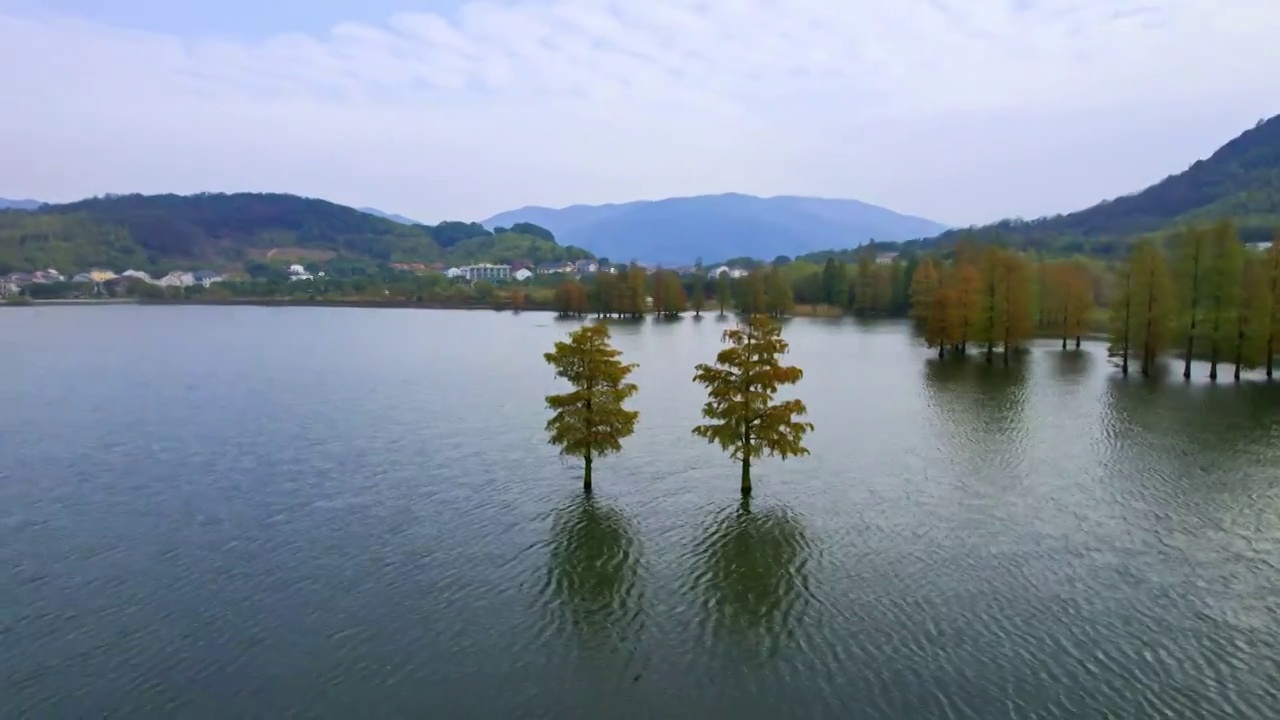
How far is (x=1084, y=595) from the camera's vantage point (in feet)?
59.7

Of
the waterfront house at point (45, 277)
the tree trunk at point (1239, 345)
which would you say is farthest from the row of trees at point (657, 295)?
the waterfront house at point (45, 277)

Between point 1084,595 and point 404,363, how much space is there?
54013 millimetres

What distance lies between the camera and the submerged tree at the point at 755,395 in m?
25.0

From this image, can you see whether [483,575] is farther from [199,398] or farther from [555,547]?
[199,398]

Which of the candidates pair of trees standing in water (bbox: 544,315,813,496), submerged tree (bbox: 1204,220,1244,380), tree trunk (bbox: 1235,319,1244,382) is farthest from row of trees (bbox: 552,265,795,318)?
pair of trees standing in water (bbox: 544,315,813,496)

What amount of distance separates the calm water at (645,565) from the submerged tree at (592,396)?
212cm

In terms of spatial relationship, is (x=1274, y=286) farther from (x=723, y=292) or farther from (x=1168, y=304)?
(x=723, y=292)

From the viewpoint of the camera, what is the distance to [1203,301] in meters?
46.5

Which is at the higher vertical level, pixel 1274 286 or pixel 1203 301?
pixel 1274 286

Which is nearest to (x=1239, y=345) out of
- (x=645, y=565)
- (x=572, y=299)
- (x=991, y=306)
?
(x=991, y=306)

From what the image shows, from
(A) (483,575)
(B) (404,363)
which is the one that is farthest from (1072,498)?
(B) (404,363)

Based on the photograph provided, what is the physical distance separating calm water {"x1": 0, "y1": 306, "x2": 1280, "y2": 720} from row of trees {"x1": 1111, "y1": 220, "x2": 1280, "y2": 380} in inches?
267

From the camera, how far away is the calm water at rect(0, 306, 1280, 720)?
14.6 m

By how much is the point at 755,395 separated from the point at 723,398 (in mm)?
1094
